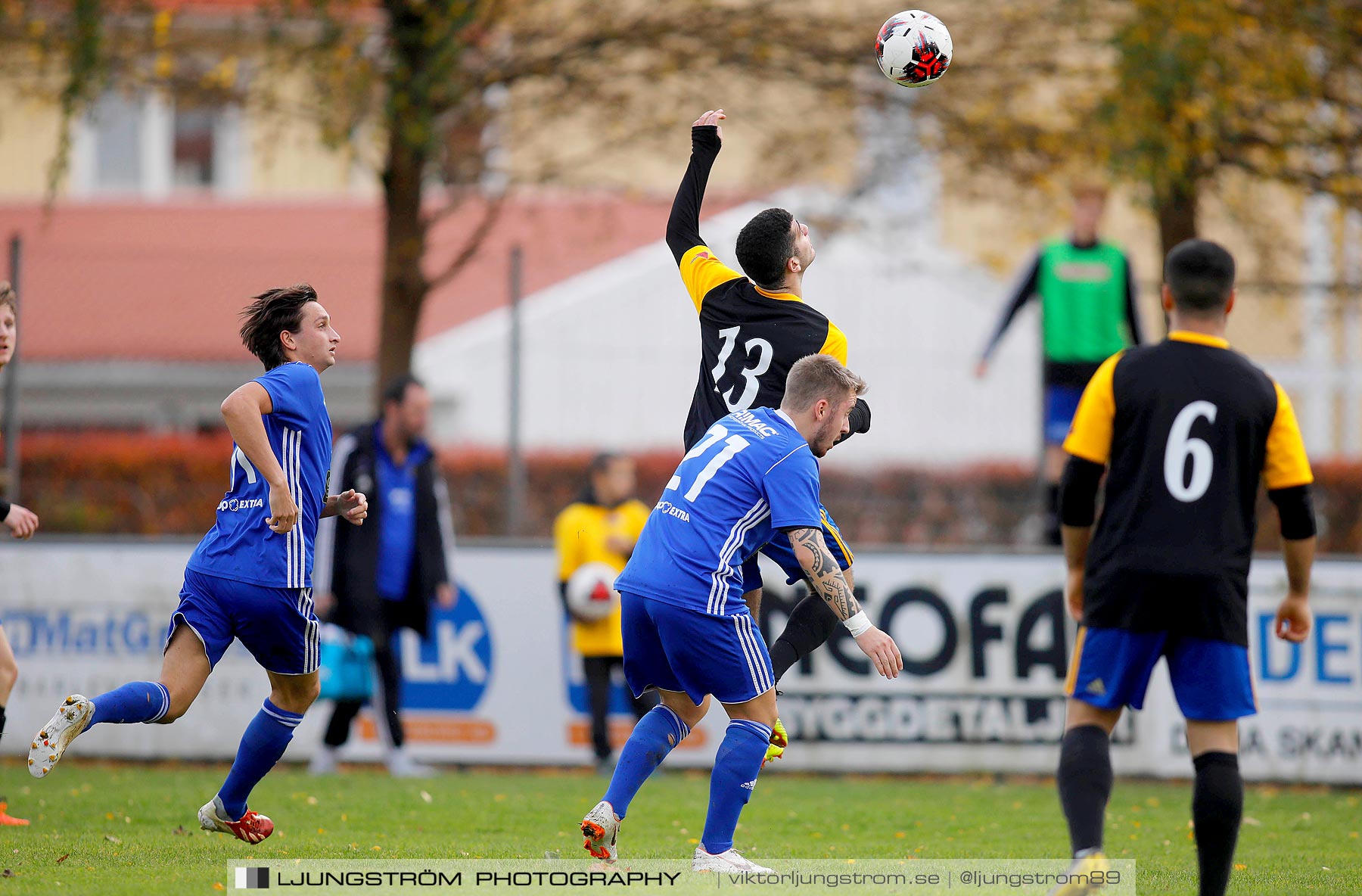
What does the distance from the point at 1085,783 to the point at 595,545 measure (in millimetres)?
5562

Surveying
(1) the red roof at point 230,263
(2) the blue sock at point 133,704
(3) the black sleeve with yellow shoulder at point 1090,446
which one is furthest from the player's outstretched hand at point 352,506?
(1) the red roof at point 230,263

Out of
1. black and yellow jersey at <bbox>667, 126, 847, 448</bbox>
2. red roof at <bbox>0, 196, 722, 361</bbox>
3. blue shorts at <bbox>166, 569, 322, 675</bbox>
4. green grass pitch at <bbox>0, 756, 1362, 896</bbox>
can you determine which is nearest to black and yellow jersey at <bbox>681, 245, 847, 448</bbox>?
black and yellow jersey at <bbox>667, 126, 847, 448</bbox>

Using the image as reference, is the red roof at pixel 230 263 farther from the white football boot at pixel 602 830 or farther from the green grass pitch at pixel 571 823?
the white football boot at pixel 602 830

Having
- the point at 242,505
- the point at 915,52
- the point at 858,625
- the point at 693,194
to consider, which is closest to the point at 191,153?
the point at 915,52

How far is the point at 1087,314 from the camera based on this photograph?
1092 centimetres

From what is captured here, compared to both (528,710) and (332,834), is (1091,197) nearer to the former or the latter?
(528,710)

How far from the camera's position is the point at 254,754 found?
5867mm

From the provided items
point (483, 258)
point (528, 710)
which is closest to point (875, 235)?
point (483, 258)

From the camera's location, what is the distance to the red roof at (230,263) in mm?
11859

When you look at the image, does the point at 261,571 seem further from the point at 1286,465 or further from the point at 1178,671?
the point at 1286,465

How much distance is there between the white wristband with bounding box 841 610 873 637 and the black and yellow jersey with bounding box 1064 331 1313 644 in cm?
75

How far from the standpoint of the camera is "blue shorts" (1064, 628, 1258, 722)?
4.64m

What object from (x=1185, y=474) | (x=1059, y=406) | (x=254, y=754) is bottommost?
(x=254, y=754)

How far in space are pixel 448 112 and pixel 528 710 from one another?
5.68 metres
